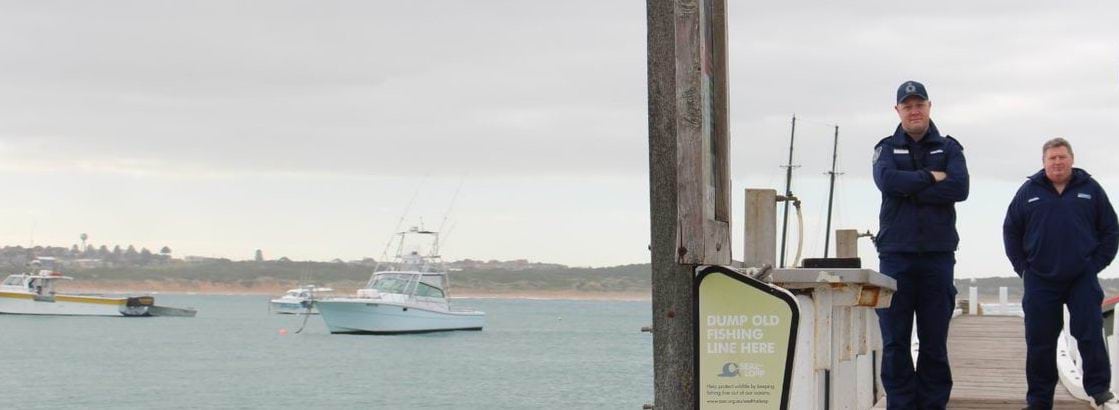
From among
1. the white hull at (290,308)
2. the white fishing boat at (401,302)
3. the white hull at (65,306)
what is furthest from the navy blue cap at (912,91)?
the white hull at (290,308)

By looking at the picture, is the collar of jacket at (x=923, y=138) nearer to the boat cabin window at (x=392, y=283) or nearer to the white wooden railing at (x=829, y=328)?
the white wooden railing at (x=829, y=328)

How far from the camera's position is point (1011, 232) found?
25.9ft

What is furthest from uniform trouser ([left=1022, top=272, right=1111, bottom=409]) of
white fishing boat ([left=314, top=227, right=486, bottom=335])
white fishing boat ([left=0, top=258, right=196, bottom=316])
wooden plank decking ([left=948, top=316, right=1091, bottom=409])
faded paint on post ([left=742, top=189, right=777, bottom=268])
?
white fishing boat ([left=0, top=258, right=196, bottom=316])

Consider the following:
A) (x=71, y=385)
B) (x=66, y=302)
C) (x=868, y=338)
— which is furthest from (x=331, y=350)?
Answer: (x=868, y=338)

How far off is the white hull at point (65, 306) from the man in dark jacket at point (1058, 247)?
407 ft

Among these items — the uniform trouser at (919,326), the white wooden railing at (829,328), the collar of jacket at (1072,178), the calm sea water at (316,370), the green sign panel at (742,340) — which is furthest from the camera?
the calm sea water at (316,370)

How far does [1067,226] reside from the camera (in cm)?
764

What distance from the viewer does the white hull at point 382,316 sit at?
85625 millimetres

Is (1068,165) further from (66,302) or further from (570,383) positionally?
(66,302)

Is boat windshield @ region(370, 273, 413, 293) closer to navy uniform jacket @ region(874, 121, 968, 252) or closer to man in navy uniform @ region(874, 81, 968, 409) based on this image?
man in navy uniform @ region(874, 81, 968, 409)

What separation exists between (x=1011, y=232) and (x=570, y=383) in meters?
49.8

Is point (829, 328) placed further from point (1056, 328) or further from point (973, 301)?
point (973, 301)

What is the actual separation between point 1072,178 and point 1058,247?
38 cm

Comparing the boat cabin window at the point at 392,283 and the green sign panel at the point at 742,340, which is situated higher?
the boat cabin window at the point at 392,283
